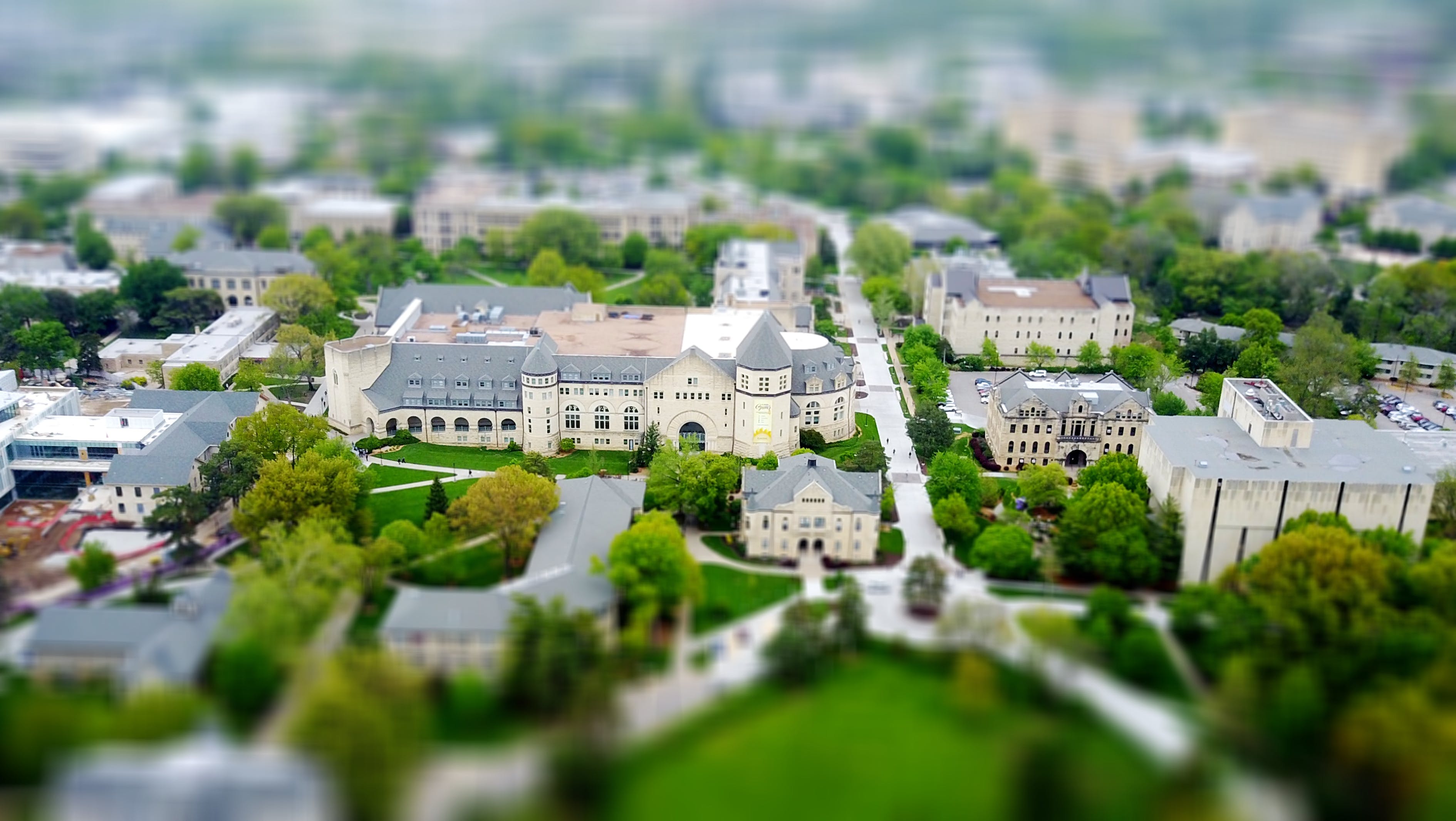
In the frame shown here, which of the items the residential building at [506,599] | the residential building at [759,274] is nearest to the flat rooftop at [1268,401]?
the residential building at [506,599]

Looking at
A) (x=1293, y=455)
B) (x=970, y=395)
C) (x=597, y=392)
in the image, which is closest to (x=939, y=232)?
(x=970, y=395)

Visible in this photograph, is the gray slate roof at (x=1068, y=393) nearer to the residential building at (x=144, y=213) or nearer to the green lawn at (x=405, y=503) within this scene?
the green lawn at (x=405, y=503)

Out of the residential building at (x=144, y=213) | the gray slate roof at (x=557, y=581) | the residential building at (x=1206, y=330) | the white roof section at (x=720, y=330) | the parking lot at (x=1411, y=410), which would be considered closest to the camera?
the gray slate roof at (x=557, y=581)

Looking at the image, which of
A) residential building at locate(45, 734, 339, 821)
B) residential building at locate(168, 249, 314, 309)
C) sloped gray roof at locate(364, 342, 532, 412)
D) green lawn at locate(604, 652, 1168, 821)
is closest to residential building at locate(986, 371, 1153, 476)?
green lawn at locate(604, 652, 1168, 821)

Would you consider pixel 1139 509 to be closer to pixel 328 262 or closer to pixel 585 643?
pixel 585 643

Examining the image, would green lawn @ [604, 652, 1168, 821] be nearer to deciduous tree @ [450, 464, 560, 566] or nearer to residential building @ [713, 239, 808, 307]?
deciduous tree @ [450, 464, 560, 566]

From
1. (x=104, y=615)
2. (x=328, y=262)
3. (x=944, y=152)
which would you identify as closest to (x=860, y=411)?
(x=104, y=615)

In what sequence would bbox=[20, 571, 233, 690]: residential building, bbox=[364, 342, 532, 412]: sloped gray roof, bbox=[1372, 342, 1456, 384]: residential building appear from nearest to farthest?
bbox=[20, 571, 233, 690]: residential building, bbox=[364, 342, 532, 412]: sloped gray roof, bbox=[1372, 342, 1456, 384]: residential building
